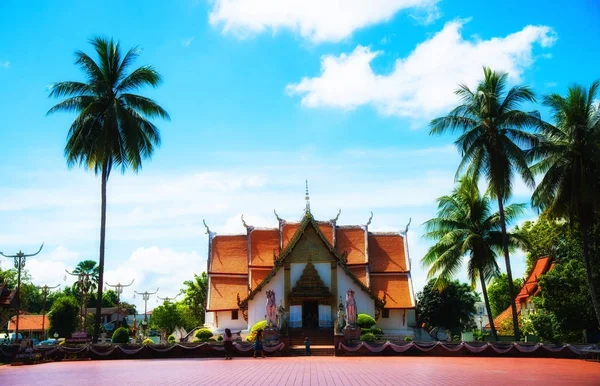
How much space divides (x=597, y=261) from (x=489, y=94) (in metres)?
9.82

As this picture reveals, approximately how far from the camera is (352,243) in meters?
38.1

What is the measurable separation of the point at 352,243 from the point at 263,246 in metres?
5.58

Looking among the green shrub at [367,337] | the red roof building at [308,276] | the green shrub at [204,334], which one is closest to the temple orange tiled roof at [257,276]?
the red roof building at [308,276]

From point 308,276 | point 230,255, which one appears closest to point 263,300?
point 308,276

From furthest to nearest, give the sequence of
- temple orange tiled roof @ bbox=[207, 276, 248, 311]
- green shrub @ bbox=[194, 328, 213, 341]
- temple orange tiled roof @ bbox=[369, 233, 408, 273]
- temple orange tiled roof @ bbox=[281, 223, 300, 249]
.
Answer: temple orange tiled roof @ bbox=[281, 223, 300, 249] → temple orange tiled roof @ bbox=[369, 233, 408, 273] → temple orange tiled roof @ bbox=[207, 276, 248, 311] → green shrub @ bbox=[194, 328, 213, 341]

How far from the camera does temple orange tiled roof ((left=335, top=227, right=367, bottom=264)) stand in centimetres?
3722

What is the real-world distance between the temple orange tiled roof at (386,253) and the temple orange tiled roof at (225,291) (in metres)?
7.97

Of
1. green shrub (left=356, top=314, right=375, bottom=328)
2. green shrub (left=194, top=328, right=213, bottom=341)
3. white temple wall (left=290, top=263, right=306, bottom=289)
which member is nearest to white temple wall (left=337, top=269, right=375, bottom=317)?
white temple wall (left=290, top=263, right=306, bottom=289)

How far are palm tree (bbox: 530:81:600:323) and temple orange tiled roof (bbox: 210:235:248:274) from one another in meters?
18.0

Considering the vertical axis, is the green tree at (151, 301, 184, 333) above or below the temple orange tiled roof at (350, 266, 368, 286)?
below

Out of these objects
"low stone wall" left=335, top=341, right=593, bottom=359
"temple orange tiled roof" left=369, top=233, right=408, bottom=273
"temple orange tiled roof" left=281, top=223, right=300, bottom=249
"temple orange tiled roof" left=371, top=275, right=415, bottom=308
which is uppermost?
"temple orange tiled roof" left=281, top=223, right=300, bottom=249

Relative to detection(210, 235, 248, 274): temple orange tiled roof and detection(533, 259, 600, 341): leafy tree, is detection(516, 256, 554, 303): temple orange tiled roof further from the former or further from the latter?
detection(210, 235, 248, 274): temple orange tiled roof

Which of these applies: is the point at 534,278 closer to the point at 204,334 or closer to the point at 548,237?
the point at 548,237

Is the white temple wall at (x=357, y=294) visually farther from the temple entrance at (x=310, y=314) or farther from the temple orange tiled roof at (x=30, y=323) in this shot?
the temple orange tiled roof at (x=30, y=323)
